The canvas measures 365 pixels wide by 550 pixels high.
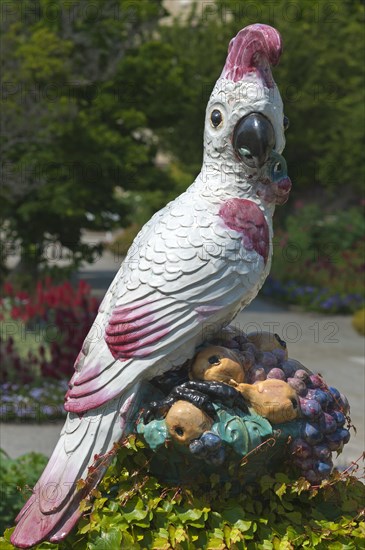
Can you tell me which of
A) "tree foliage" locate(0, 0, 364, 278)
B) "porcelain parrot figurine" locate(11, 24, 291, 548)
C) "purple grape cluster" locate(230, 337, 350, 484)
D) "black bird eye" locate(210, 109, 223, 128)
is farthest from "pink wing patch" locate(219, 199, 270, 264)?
"tree foliage" locate(0, 0, 364, 278)

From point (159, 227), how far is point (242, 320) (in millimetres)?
8373

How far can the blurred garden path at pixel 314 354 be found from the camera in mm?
6484

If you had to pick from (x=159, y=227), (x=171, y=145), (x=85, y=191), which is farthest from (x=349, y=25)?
(x=159, y=227)

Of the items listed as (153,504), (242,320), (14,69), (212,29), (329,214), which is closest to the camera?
(153,504)

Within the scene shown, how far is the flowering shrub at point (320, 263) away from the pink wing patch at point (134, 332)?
995 centimetres

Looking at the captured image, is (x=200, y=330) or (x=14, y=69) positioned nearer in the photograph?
(x=200, y=330)

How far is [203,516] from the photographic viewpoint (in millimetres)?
3117

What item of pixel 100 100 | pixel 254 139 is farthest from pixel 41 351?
pixel 100 100

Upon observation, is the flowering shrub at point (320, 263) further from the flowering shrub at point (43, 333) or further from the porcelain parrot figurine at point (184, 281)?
the porcelain parrot figurine at point (184, 281)

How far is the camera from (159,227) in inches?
131

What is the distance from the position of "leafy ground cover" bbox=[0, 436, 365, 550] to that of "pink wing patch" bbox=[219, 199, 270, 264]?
2.90 ft

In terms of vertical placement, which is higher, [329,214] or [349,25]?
[349,25]

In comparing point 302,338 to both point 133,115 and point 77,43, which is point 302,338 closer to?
point 133,115

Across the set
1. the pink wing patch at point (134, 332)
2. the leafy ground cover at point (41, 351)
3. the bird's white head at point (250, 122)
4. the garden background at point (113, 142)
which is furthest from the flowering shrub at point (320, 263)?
the pink wing patch at point (134, 332)
